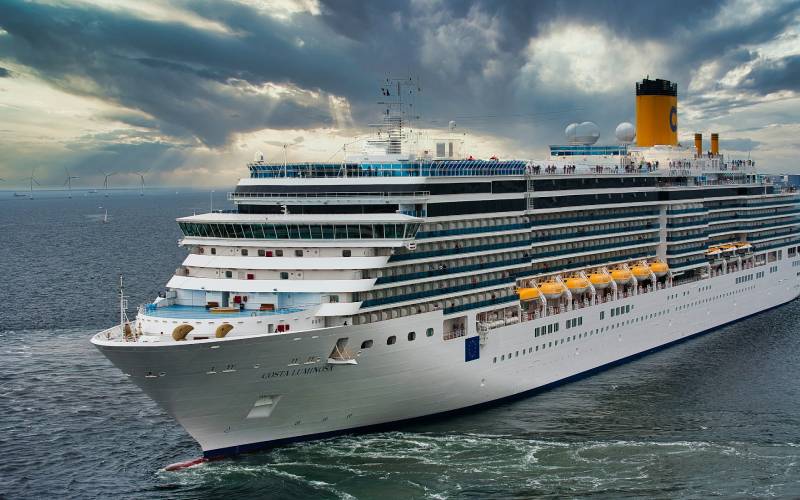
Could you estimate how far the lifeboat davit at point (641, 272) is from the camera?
52.3 metres

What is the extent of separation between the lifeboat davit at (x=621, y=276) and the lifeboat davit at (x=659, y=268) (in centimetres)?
333

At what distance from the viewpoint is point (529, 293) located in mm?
44031

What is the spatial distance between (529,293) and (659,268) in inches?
563

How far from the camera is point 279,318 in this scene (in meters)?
33.4

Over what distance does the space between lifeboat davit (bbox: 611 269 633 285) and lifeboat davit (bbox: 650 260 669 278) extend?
3.33 m

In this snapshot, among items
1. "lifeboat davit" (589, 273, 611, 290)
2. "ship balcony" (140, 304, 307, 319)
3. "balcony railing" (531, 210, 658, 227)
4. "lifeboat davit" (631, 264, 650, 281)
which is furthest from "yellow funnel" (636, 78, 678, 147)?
"ship balcony" (140, 304, 307, 319)

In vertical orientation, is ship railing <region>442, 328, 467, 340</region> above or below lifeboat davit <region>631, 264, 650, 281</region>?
below

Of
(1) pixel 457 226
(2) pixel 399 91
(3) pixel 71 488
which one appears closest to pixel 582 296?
(1) pixel 457 226

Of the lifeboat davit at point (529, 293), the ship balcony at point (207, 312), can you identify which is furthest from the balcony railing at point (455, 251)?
the ship balcony at point (207, 312)

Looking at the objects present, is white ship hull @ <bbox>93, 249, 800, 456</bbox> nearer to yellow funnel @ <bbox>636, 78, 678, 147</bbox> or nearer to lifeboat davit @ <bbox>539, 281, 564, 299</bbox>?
lifeboat davit @ <bbox>539, 281, 564, 299</bbox>

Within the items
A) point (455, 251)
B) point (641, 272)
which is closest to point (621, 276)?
point (641, 272)

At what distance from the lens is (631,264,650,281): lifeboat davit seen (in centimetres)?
5228

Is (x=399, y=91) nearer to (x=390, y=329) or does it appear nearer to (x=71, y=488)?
(x=390, y=329)

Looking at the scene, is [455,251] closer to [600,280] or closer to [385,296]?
[385,296]
